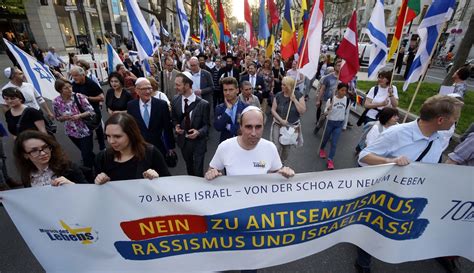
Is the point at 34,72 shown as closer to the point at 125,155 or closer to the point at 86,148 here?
the point at 86,148

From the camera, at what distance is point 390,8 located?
40750 mm

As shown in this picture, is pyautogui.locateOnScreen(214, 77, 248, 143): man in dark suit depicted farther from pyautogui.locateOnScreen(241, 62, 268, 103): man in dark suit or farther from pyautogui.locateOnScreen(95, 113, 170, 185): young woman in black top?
pyautogui.locateOnScreen(241, 62, 268, 103): man in dark suit

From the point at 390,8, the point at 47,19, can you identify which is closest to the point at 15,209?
the point at 47,19

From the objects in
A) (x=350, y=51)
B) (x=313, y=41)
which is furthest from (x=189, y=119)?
(x=350, y=51)

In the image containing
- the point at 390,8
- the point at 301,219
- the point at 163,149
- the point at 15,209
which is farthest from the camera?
the point at 390,8

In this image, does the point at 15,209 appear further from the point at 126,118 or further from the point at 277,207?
the point at 277,207

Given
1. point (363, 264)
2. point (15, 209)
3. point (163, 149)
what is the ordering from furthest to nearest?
point (163, 149) → point (363, 264) → point (15, 209)

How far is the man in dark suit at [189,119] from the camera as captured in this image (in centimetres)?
368

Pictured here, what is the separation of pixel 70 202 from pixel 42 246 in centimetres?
53

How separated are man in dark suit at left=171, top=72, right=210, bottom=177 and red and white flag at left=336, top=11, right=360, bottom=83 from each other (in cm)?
266

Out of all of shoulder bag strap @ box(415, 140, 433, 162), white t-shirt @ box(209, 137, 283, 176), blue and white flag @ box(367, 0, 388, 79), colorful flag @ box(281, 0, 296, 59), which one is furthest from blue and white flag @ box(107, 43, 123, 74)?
shoulder bag strap @ box(415, 140, 433, 162)

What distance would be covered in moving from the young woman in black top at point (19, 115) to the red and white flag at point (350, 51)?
507cm

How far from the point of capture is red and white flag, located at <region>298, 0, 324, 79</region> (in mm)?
4129

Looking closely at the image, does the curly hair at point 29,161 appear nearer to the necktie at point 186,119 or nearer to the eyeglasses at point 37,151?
the eyeglasses at point 37,151
